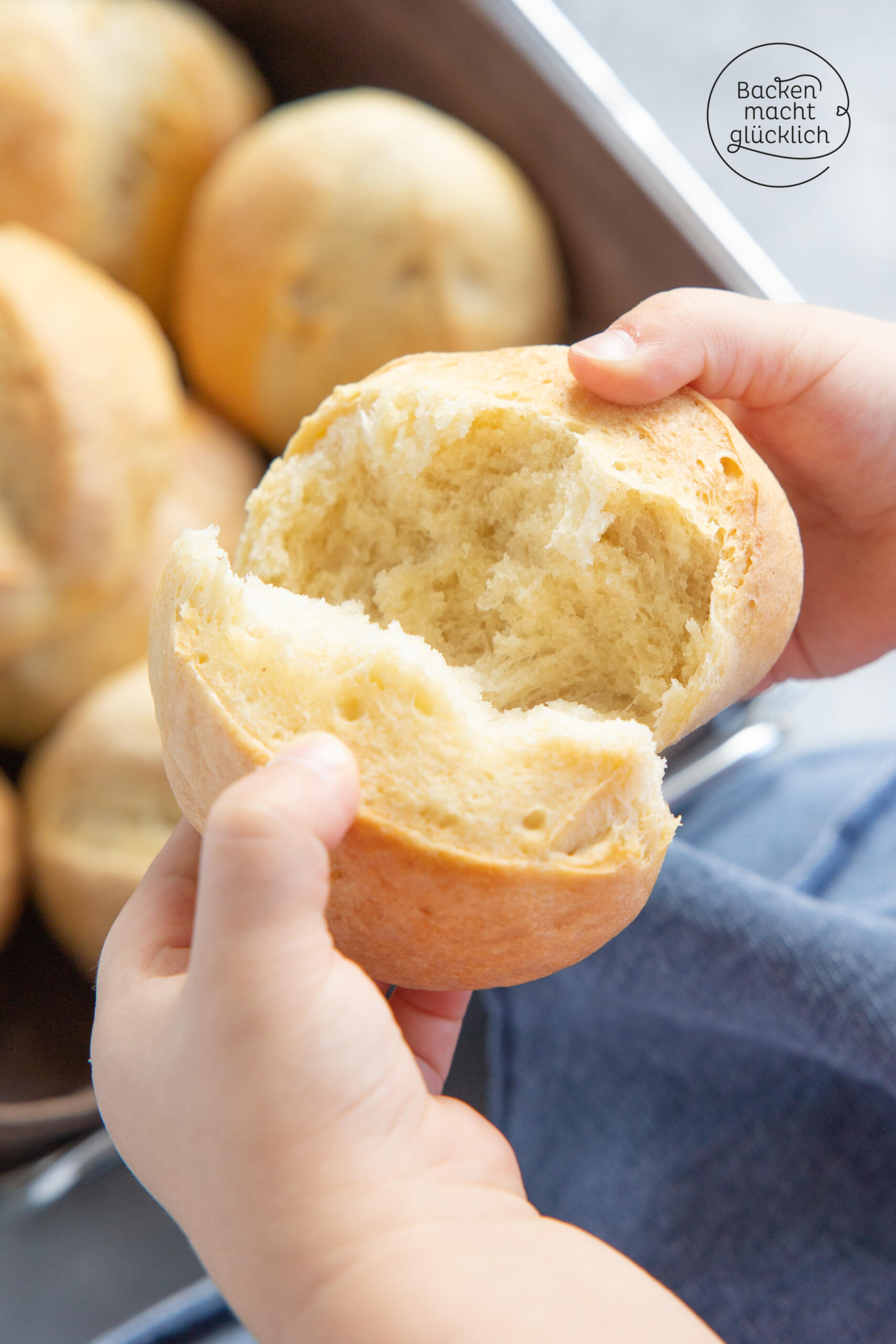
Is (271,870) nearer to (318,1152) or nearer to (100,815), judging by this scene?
(318,1152)

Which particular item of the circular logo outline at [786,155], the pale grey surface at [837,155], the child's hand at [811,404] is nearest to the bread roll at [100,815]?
the child's hand at [811,404]

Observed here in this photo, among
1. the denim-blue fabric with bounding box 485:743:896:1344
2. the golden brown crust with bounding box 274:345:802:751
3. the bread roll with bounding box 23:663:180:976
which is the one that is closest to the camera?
the golden brown crust with bounding box 274:345:802:751

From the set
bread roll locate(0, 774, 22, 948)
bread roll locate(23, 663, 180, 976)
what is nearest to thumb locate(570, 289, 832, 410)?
bread roll locate(23, 663, 180, 976)

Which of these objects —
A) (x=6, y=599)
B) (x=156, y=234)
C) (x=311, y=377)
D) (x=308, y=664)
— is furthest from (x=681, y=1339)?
(x=156, y=234)

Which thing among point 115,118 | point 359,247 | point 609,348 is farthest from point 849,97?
point 609,348

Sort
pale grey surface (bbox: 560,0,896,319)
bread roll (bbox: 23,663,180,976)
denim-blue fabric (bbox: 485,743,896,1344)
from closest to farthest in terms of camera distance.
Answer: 1. denim-blue fabric (bbox: 485,743,896,1344)
2. bread roll (bbox: 23,663,180,976)
3. pale grey surface (bbox: 560,0,896,319)

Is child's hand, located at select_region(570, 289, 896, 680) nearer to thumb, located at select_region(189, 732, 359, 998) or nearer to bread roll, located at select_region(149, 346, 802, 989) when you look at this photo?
bread roll, located at select_region(149, 346, 802, 989)

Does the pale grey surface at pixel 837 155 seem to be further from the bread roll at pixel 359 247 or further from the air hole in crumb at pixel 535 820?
the air hole in crumb at pixel 535 820
